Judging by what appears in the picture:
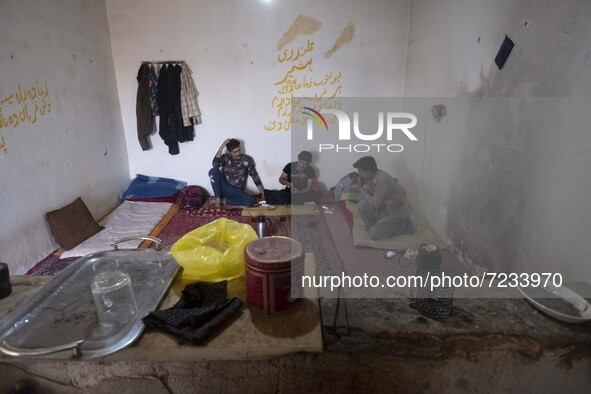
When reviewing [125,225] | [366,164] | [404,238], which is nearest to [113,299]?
[366,164]

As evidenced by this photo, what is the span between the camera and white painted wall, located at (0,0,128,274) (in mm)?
2322

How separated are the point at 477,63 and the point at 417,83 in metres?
1.23

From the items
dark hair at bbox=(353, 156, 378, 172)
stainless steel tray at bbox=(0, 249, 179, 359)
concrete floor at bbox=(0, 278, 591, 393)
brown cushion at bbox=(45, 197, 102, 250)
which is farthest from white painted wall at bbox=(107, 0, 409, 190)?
concrete floor at bbox=(0, 278, 591, 393)

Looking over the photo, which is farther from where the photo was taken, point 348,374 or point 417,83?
point 417,83

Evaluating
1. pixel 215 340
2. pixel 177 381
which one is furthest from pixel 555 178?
pixel 177 381

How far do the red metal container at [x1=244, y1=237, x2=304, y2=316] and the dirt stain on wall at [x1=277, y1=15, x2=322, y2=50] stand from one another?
136 inches

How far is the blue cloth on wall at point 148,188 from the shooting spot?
390 cm

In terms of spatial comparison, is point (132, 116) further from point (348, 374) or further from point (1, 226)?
point (348, 374)

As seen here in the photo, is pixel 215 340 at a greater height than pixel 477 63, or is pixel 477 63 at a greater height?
pixel 477 63

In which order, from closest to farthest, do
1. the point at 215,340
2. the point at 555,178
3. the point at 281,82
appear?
1. the point at 215,340
2. the point at 555,178
3. the point at 281,82

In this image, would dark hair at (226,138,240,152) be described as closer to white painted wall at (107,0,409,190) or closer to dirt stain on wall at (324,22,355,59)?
white painted wall at (107,0,409,190)

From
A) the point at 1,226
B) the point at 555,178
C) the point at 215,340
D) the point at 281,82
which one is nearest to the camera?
the point at 215,340

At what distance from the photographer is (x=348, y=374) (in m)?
0.83

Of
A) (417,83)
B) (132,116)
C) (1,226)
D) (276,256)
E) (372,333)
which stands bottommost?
(1,226)
